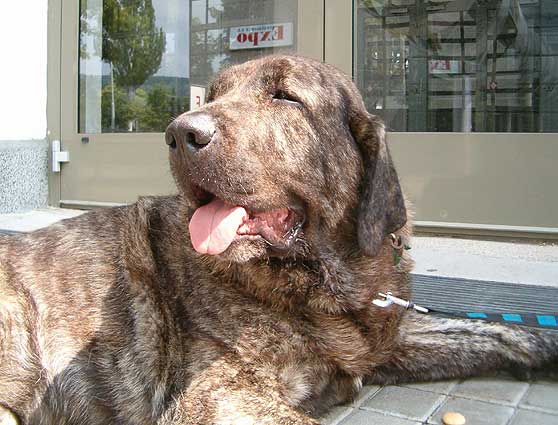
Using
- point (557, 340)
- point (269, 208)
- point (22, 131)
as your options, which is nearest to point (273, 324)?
point (269, 208)

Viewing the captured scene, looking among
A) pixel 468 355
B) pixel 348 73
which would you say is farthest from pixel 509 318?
pixel 348 73

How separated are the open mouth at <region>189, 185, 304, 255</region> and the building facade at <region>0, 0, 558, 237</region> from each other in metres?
2.17

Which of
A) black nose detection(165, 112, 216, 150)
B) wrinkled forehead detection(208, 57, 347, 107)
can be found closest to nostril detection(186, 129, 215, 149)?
black nose detection(165, 112, 216, 150)

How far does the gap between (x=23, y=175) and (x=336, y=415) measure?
19.7ft

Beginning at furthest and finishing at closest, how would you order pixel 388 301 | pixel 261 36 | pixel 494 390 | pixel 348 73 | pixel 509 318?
1. pixel 261 36
2. pixel 348 73
3. pixel 509 318
4. pixel 494 390
5. pixel 388 301

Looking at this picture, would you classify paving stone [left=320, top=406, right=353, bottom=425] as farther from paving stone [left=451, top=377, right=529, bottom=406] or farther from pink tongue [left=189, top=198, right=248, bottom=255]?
pink tongue [left=189, top=198, right=248, bottom=255]

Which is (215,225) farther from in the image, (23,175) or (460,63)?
(23,175)

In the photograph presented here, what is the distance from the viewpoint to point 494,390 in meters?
3.19

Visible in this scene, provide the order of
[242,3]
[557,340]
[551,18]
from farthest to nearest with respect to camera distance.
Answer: [242,3] < [551,18] < [557,340]

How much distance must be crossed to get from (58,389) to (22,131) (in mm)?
5735

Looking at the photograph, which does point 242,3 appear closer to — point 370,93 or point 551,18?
point 370,93

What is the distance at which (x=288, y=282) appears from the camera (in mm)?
2871

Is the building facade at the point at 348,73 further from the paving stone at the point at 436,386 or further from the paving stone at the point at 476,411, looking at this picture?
the paving stone at the point at 476,411

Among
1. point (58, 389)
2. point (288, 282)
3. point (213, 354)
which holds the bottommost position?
point (58, 389)
